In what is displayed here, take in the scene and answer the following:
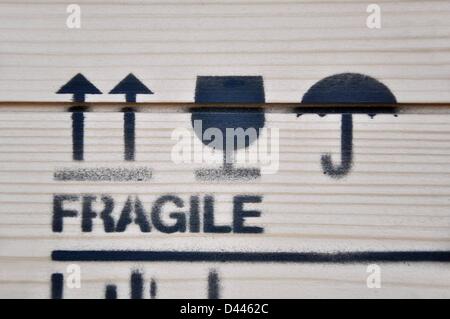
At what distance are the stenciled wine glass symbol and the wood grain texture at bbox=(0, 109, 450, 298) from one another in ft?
0.05

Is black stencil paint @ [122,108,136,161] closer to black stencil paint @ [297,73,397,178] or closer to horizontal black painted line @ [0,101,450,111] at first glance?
horizontal black painted line @ [0,101,450,111]

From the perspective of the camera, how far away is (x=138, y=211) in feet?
2.49

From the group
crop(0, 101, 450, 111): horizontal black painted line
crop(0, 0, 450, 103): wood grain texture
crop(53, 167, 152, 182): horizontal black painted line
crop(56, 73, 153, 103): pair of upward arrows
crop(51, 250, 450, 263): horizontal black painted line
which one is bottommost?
crop(51, 250, 450, 263): horizontal black painted line

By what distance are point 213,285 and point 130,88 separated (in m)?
0.31

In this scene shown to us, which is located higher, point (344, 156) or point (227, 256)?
point (344, 156)

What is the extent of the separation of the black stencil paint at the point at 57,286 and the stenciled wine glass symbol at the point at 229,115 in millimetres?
247

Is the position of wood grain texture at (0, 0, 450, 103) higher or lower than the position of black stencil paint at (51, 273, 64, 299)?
higher

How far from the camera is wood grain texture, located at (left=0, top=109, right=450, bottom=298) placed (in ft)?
2.46

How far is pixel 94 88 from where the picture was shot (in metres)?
0.76

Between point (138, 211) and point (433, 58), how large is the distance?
48 cm

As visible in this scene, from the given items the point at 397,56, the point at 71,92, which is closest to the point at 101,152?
the point at 71,92

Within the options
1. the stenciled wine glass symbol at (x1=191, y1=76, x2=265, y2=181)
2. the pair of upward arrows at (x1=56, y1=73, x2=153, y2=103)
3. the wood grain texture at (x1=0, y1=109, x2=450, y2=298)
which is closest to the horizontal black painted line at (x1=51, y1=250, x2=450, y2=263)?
the wood grain texture at (x1=0, y1=109, x2=450, y2=298)

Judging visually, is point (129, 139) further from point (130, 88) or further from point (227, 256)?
point (227, 256)

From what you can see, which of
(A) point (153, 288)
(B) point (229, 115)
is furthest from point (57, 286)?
(B) point (229, 115)
